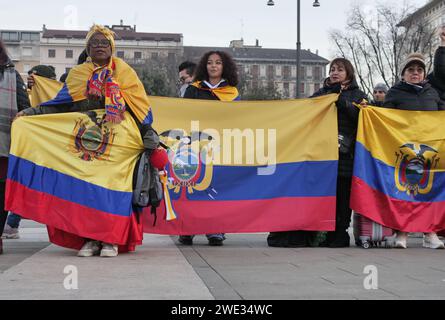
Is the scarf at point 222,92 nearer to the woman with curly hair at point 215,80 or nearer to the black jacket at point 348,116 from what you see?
the woman with curly hair at point 215,80

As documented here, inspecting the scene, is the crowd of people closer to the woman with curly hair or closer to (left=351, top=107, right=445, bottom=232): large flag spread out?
the woman with curly hair

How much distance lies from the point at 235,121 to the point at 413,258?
A: 8.19 ft

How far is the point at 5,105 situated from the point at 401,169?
168 inches

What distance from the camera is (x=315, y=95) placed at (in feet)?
28.0

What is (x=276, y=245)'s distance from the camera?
7984 millimetres

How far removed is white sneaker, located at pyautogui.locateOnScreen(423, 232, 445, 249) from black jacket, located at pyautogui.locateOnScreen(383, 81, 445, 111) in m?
1.41

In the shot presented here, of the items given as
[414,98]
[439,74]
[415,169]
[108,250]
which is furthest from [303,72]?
[108,250]

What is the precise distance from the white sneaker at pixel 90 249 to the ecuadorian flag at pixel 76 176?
0.47ft

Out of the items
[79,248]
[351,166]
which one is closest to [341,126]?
[351,166]

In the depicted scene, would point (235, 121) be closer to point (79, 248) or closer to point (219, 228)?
point (219, 228)

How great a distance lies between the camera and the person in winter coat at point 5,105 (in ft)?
23.5

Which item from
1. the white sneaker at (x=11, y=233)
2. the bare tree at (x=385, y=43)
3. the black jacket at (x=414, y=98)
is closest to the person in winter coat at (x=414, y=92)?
the black jacket at (x=414, y=98)

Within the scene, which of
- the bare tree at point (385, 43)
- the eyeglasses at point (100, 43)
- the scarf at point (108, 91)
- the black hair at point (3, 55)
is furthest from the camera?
the bare tree at point (385, 43)

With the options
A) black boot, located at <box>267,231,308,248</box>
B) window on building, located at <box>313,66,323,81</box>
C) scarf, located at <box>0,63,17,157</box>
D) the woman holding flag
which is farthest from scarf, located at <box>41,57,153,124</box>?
window on building, located at <box>313,66,323,81</box>
